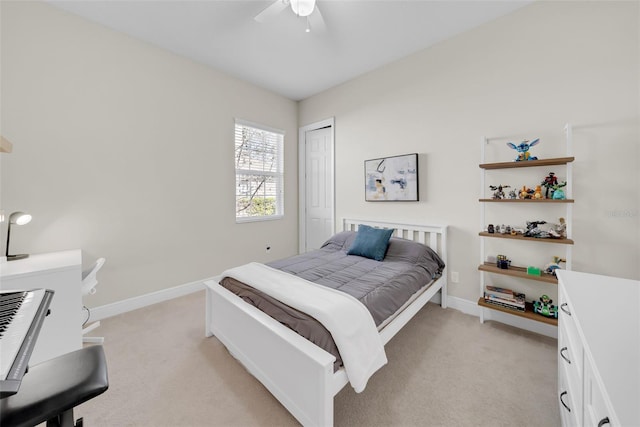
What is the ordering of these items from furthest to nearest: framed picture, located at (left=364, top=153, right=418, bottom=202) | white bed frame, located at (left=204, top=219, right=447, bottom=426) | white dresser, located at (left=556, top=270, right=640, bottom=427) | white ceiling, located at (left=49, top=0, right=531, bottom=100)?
framed picture, located at (left=364, top=153, right=418, bottom=202) < white ceiling, located at (left=49, top=0, right=531, bottom=100) < white bed frame, located at (left=204, top=219, right=447, bottom=426) < white dresser, located at (left=556, top=270, right=640, bottom=427)

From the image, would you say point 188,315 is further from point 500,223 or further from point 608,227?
point 608,227

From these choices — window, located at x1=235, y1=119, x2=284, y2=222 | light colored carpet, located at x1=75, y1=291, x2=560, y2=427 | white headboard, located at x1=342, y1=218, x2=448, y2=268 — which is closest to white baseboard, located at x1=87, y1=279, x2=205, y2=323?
light colored carpet, located at x1=75, y1=291, x2=560, y2=427

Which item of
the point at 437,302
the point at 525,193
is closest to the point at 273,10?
the point at 525,193

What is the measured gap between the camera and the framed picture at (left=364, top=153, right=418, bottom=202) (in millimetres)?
3002

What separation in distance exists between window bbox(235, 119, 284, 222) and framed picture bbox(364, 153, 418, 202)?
1.58 meters

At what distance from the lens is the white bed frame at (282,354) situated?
48.6 inches

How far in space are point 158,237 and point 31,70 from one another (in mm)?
1825

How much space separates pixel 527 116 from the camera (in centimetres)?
229

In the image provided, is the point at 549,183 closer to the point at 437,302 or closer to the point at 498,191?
the point at 498,191

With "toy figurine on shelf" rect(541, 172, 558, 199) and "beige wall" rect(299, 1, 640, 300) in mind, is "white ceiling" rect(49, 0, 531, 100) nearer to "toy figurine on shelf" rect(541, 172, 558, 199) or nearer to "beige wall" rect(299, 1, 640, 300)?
"beige wall" rect(299, 1, 640, 300)

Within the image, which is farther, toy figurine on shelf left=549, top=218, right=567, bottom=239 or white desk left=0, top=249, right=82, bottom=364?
toy figurine on shelf left=549, top=218, right=567, bottom=239

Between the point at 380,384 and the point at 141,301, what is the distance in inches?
105

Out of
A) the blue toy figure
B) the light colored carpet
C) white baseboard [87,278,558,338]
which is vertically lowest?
the light colored carpet

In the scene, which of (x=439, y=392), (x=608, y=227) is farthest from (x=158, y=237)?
(x=608, y=227)
